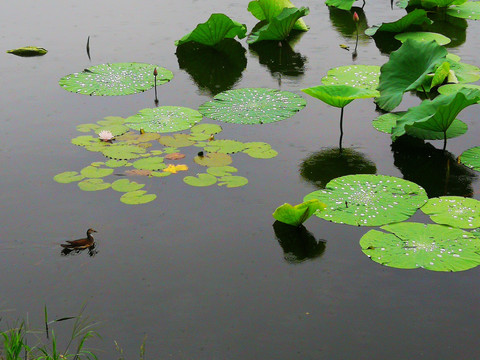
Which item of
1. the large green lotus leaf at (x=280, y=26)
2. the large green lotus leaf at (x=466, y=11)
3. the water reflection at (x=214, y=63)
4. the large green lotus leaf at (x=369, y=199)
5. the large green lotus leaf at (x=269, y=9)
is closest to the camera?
the large green lotus leaf at (x=369, y=199)

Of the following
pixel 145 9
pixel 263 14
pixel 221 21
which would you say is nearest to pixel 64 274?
pixel 221 21

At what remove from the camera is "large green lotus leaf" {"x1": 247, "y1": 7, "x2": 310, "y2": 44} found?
729cm

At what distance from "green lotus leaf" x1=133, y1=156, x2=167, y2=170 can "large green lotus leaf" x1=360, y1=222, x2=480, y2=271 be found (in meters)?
1.71

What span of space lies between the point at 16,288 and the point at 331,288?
1.71m

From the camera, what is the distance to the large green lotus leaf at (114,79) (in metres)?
6.27

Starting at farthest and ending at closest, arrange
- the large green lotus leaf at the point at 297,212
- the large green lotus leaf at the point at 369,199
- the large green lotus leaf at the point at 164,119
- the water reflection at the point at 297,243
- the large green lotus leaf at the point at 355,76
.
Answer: the large green lotus leaf at the point at 355,76, the large green lotus leaf at the point at 164,119, the large green lotus leaf at the point at 369,199, the large green lotus leaf at the point at 297,212, the water reflection at the point at 297,243

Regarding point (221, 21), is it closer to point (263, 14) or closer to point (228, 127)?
point (263, 14)

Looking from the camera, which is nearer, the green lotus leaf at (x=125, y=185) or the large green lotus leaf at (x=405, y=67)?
the green lotus leaf at (x=125, y=185)

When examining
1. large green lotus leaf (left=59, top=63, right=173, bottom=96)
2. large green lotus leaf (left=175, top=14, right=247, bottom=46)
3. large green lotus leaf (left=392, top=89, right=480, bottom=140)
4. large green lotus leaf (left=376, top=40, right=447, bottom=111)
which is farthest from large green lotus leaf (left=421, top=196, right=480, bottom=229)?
large green lotus leaf (left=175, top=14, right=247, bottom=46)

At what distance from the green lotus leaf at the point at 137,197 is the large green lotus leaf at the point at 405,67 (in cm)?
216


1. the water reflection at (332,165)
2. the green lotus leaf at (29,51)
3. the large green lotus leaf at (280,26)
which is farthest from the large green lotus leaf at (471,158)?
the green lotus leaf at (29,51)

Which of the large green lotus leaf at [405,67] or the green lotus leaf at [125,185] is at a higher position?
the large green lotus leaf at [405,67]

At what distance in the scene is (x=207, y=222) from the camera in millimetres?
4137

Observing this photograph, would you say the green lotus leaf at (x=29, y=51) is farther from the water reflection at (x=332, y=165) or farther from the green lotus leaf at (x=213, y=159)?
the water reflection at (x=332, y=165)
